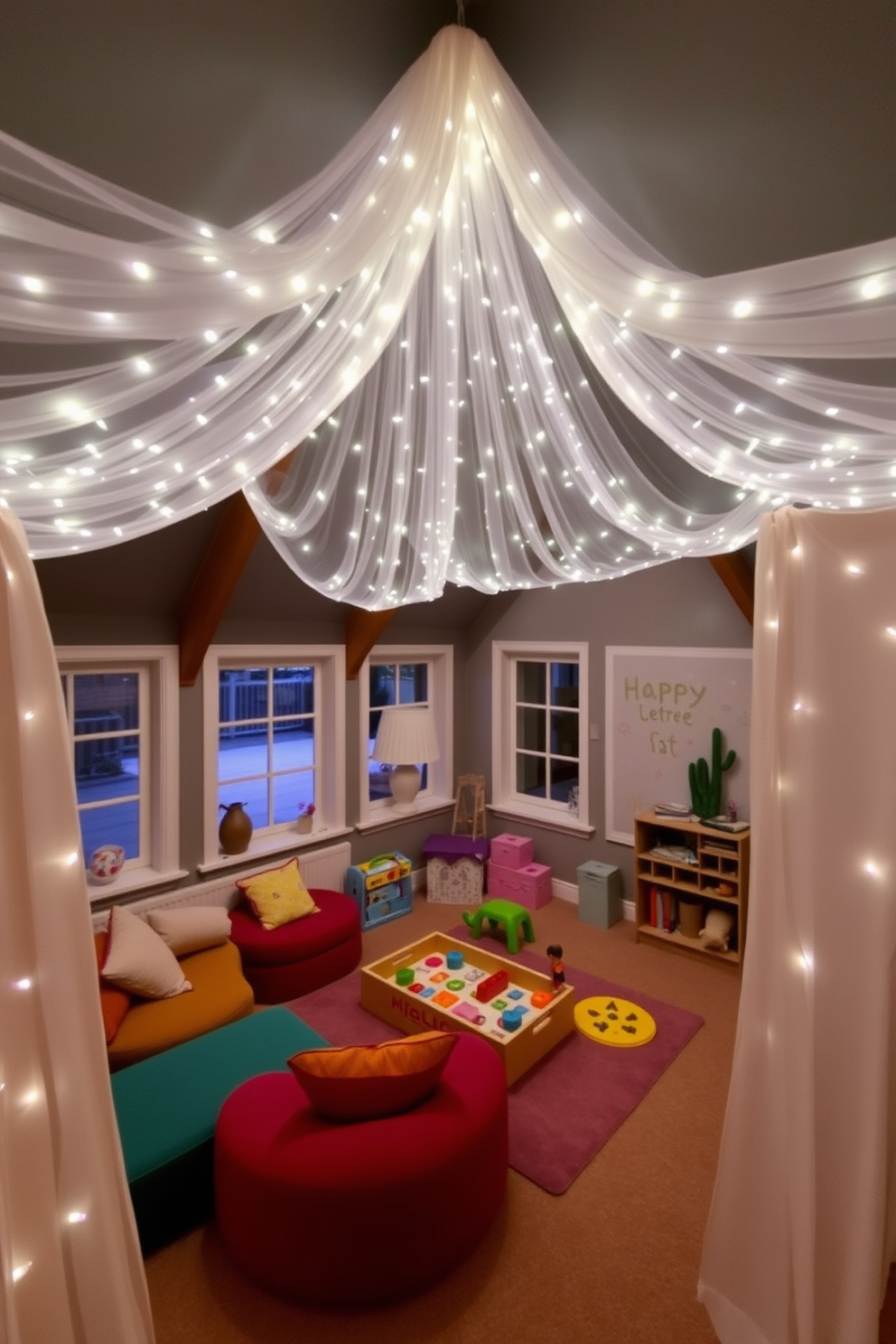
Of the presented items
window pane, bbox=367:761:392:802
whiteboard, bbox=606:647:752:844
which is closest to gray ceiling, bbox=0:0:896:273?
whiteboard, bbox=606:647:752:844

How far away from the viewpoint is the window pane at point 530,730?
5.24 m

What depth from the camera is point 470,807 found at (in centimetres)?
538

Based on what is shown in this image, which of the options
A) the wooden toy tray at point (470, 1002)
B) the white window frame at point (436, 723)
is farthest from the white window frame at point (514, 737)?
the wooden toy tray at point (470, 1002)

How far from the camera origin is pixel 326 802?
180 inches

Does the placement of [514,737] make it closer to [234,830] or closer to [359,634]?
[359,634]

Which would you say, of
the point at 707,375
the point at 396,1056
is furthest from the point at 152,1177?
the point at 707,375

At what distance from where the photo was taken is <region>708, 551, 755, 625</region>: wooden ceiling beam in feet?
11.4

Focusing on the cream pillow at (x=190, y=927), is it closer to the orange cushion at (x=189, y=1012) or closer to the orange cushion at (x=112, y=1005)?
the orange cushion at (x=189, y=1012)

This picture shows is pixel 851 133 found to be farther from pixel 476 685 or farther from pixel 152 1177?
pixel 476 685

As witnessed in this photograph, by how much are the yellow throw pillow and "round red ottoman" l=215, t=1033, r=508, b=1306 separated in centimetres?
155

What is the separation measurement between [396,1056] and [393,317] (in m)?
2.09

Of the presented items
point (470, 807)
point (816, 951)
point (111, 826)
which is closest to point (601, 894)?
point (470, 807)

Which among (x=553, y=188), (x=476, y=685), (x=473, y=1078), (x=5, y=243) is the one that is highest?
(x=553, y=188)

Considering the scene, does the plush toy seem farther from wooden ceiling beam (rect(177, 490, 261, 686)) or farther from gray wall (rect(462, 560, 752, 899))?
wooden ceiling beam (rect(177, 490, 261, 686))
